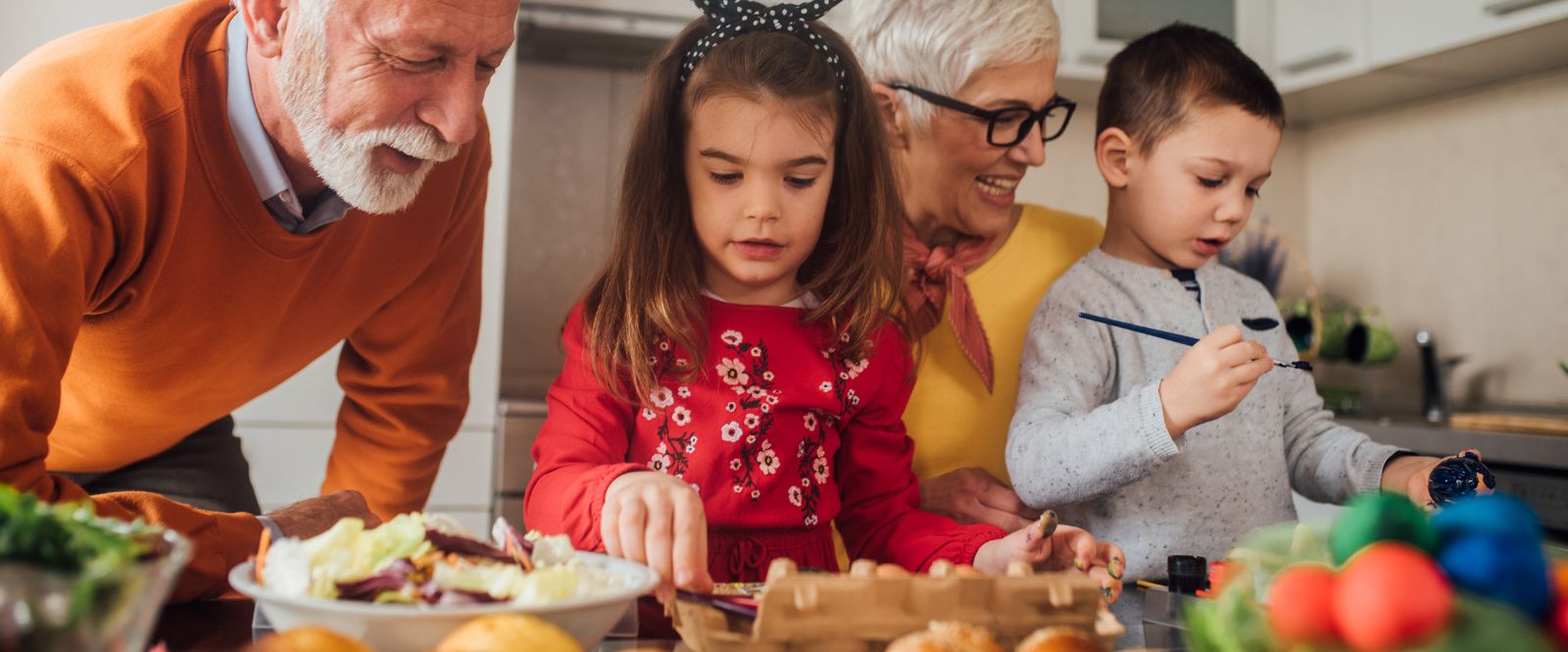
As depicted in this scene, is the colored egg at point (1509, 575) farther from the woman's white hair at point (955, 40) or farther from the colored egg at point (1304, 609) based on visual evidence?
the woman's white hair at point (955, 40)

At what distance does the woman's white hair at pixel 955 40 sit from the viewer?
1488mm

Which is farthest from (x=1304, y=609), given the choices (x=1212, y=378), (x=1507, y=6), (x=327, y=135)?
(x=1507, y=6)

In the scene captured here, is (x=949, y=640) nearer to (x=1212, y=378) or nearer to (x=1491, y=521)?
(x=1491, y=521)

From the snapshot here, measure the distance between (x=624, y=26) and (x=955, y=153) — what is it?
148 centimetres

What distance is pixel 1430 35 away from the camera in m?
2.64

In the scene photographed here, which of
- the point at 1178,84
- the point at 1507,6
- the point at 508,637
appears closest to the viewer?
the point at 508,637

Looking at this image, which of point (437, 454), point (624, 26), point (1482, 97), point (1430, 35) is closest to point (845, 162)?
point (437, 454)

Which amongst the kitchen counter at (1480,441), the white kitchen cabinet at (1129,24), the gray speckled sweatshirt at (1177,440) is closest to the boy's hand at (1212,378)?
the gray speckled sweatshirt at (1177,440)

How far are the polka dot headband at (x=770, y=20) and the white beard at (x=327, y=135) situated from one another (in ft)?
0.93

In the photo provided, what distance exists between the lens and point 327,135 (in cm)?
123

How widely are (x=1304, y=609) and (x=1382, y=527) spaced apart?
0.05m

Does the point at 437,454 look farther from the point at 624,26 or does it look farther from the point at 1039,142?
the point at 624,26

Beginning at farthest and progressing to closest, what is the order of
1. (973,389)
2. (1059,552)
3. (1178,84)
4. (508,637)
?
(973,389) → (1178,84) → (1059,552) → (508,637)

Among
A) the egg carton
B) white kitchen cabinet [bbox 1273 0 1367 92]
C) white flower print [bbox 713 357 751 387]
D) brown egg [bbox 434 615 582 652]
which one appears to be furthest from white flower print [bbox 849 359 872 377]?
white kitchen cabinet [bbox 1273 0 1367 92]
